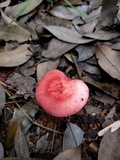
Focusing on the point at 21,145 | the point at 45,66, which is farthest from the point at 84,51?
the point at 21,145

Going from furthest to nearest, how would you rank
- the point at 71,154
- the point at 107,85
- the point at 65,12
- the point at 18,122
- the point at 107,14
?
the point at 65,12, the point at 107,14, the point at 107,85, the point at 18,122, the point at 71,154

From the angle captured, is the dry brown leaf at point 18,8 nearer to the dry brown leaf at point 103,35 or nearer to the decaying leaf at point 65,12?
the decaying leaf at point 65,12

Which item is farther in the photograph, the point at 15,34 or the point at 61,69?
the point at 15,34

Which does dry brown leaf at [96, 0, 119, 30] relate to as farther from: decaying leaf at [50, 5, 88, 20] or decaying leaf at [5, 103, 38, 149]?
decaying leaf at [5, 103, 38, 149]

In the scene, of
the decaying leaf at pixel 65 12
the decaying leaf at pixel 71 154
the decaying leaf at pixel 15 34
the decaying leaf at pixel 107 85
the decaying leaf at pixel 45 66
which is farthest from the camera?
the decaying leaf at pixel 65 12

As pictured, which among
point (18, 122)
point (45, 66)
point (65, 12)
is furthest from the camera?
point (65, 12)

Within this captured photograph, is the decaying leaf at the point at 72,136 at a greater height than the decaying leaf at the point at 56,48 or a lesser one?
lesser

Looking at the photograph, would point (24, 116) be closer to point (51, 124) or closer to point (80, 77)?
point (51, 124)

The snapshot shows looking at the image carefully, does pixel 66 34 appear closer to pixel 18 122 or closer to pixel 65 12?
pixel 65 12

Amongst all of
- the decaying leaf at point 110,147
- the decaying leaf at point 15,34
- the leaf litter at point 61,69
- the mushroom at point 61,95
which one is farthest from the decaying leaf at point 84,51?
the decaying leaf at point 110,147
